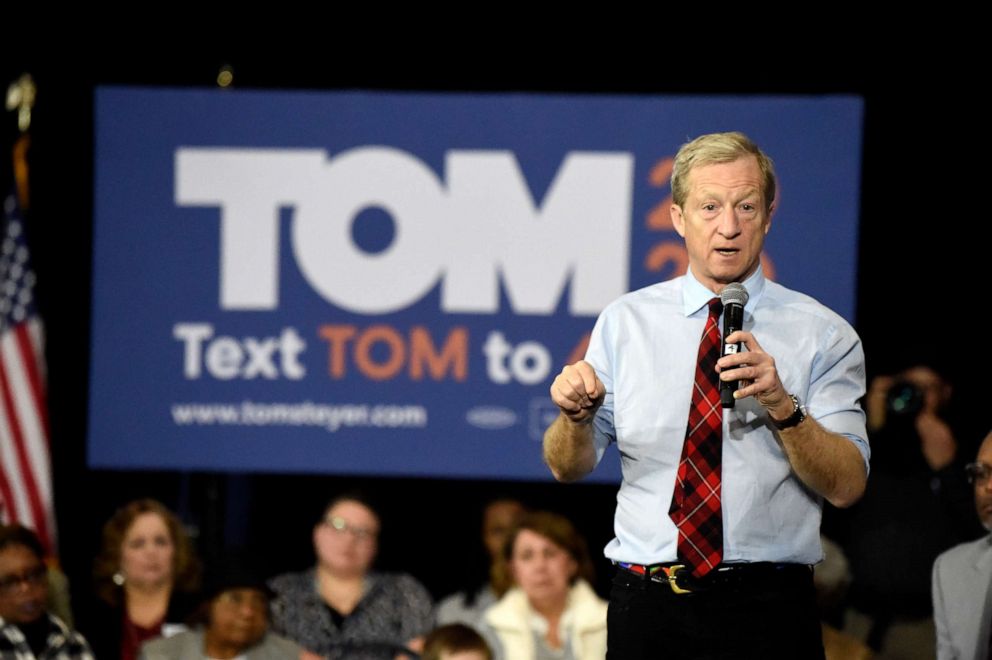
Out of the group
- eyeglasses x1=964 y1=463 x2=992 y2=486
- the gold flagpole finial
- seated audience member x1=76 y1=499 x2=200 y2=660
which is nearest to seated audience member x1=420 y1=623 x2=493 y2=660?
seated audience member x1=76 y1=499 x2=200 y2=660

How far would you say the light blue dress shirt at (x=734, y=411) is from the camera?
2.09m

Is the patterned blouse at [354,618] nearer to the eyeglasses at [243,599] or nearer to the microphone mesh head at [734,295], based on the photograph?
the eyeglasses at [243,599]

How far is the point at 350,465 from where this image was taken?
5.02 m

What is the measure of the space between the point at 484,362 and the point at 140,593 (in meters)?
1.38

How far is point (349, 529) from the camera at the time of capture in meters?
4.75

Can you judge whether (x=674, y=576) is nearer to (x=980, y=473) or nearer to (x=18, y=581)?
(x=980, y=473)

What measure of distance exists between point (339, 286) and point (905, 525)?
6.71 feet

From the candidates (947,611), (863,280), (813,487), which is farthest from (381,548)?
(813,487)

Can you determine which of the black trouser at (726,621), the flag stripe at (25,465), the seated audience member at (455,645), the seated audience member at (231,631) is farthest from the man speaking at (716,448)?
the flag stripe at (25,465)

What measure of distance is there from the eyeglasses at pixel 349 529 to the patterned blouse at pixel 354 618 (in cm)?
15

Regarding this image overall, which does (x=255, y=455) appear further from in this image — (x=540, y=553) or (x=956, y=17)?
(x=956, y=17)

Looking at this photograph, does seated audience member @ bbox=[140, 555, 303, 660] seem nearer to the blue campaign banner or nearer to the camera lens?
the blue campaign banner

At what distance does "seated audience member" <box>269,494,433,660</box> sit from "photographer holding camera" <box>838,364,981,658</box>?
1.40 meters

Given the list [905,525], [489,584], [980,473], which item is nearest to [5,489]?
[489,584]
